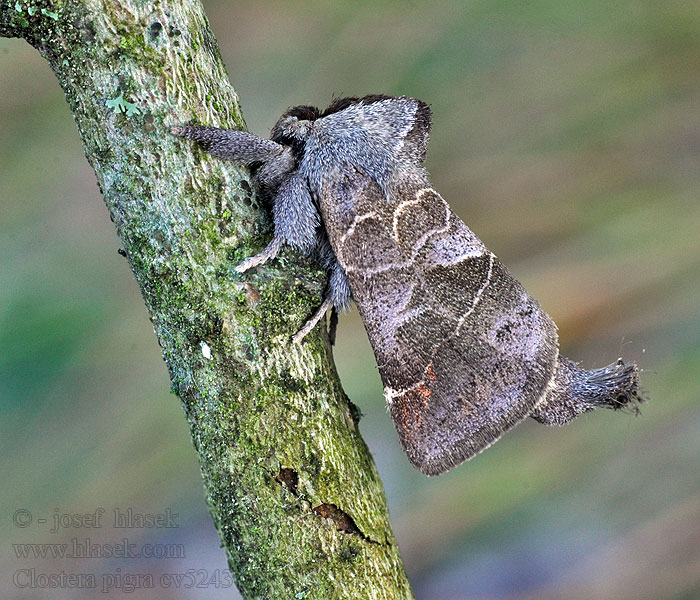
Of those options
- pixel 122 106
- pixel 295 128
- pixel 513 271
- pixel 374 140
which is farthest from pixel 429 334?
pixel 513 271

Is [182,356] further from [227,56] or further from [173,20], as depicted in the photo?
[227,56]

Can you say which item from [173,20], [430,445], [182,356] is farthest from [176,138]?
[430,445]

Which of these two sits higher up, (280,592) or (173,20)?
(173,20)

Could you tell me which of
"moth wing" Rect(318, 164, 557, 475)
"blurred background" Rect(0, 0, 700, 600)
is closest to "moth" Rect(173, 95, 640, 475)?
"moth wing" Rect(318, 164, 557, 475)

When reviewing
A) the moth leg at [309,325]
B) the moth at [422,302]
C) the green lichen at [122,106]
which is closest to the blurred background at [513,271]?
the moth at [422,302]

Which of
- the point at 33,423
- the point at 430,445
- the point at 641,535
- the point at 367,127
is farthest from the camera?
the point at 33,423

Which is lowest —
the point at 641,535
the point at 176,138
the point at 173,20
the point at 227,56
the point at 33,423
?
the point at 641,535
